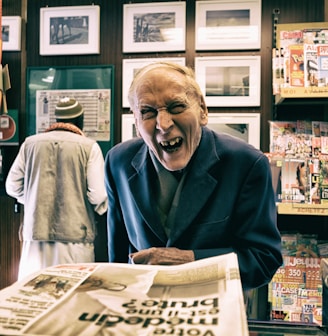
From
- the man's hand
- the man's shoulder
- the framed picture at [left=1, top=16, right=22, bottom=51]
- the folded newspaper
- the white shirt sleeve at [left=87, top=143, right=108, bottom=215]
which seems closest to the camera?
the folded newspaper

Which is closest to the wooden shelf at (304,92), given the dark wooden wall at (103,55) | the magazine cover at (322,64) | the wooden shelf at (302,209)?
the magazine cover at (322,64)

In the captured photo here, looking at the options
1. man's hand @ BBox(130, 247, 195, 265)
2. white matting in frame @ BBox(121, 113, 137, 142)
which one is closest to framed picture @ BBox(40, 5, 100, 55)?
white matting in frame @ BBox(121, 113, 137, 142)

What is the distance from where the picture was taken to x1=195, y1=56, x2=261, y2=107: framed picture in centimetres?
271

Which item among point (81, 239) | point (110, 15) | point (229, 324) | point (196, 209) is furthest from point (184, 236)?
point (110, 15)

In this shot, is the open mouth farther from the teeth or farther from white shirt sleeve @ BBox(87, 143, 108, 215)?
white shirt sleeve @ BBox(87, 143, 108, 215)

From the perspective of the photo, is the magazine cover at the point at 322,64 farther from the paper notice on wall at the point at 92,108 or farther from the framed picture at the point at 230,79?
the paper notice on wall at the point at 92,108

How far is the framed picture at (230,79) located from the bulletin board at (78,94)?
0.67 m

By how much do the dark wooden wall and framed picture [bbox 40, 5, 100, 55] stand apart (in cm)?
5

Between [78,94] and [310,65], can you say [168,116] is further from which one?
[78,94]

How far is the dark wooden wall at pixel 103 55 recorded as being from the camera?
2688 mm

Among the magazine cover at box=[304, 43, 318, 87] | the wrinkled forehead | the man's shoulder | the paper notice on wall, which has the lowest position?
the man's shoulder

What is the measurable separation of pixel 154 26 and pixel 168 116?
6.97ft

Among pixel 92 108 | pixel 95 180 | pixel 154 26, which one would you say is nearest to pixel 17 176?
pixel 95 180

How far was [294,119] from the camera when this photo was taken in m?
2.63
